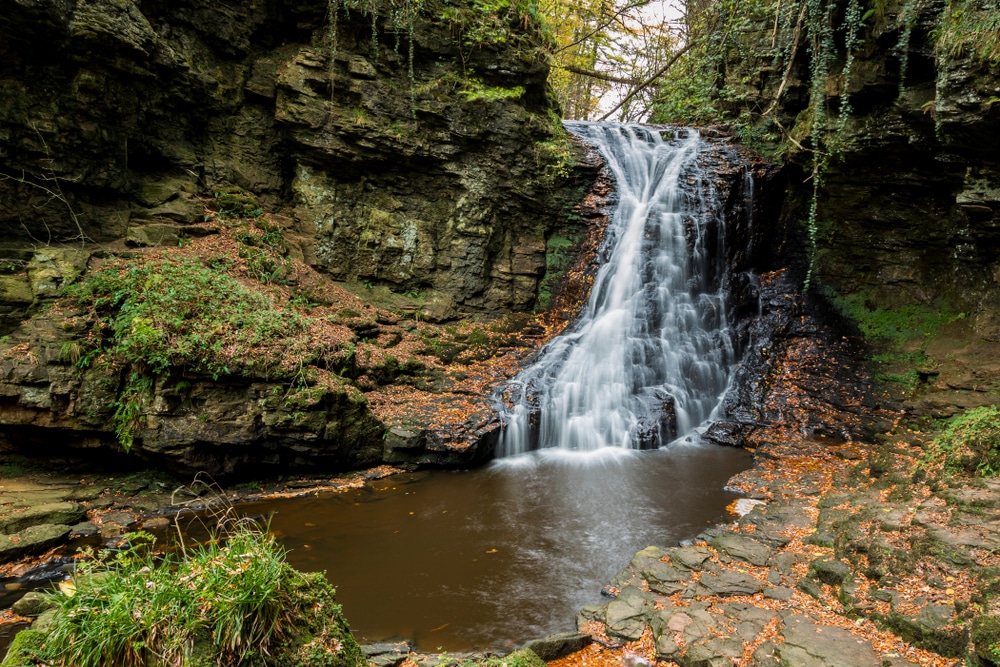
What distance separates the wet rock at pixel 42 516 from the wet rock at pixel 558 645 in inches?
224

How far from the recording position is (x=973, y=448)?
18.4 ft

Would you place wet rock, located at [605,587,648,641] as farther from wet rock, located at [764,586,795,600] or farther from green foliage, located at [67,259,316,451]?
green foliage, located at [67,259,316,451]

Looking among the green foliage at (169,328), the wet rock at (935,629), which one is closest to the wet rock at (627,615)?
the wet rock at (935,629)

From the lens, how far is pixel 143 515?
645cm

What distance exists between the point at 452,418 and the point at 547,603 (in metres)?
4.17

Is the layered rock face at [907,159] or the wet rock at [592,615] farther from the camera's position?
the layered rock face at [907,159]

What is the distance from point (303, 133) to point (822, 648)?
11272 mm

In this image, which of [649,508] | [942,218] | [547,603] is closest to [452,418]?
[649,508]

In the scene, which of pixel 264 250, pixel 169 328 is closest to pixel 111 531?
pixel 169 328

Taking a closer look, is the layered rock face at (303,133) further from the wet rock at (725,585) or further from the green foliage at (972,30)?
the wet rock at (725,585)

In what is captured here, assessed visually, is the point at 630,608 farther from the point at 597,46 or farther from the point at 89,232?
the point at 597,46

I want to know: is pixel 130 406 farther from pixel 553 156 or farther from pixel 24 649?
pixel 553 156

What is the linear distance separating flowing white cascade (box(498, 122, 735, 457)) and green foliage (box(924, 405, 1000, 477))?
12.9 feet

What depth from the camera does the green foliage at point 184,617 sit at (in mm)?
2352
